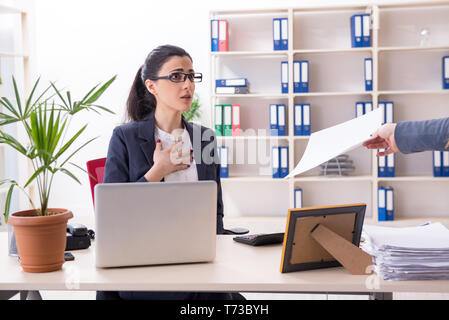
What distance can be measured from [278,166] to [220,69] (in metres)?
1.07

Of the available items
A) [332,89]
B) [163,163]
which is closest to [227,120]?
[332,89]

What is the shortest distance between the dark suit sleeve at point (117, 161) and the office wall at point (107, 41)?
244 cm

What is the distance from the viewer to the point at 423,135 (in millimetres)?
1401

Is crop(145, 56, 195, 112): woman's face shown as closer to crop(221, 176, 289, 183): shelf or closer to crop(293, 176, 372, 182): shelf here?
crop(221, 176, 289, 183): shelf

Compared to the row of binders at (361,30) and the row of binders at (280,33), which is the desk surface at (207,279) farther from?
the row of binders at (361,30)

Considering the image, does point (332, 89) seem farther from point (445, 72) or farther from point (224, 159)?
point (224, 159)

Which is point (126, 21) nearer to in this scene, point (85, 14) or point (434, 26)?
Answer: point (85, 14)

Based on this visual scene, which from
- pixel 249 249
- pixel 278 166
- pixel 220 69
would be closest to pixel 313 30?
pixel 220 69

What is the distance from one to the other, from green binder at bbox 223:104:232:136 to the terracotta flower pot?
2.93 m

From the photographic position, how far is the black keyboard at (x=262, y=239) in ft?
5.27

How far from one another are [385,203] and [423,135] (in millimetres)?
2840

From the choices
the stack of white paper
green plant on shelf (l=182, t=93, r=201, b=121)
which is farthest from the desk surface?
green plant on shelf (l=182, t=93, r=201, b=121)

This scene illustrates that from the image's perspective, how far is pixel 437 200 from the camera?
4324 millimetres
